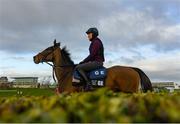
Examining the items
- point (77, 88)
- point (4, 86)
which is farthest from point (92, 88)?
point (4, 86)

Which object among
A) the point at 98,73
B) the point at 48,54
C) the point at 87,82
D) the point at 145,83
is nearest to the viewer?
the point at 98,73

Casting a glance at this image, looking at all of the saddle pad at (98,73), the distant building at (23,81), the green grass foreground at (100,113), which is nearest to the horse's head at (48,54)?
the saddle pad at (98,73)

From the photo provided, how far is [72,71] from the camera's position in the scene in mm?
15617

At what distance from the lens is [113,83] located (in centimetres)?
1481

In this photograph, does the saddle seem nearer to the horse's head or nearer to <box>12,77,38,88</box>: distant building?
the horse's head

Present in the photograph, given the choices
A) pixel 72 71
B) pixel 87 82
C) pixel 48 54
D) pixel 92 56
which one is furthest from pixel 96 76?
pixel 48 54

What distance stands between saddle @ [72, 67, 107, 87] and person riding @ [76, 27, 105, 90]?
130mm

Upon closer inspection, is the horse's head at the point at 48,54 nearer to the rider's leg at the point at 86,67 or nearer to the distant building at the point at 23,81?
the rider's leg at the point at 86,67

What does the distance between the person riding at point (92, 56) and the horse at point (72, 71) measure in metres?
0.45

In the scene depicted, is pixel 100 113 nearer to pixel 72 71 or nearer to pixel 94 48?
pixel 94 48

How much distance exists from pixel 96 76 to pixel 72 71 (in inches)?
53.8

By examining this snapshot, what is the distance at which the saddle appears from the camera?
14570mm

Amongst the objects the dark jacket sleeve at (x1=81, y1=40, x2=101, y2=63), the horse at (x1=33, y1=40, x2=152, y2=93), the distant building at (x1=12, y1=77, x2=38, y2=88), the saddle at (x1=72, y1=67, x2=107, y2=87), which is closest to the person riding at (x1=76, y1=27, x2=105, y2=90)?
the dark jacket sleeve at (x1=81, y1=40, x2=101, y2=63)

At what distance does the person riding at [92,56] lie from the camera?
14.6 m
